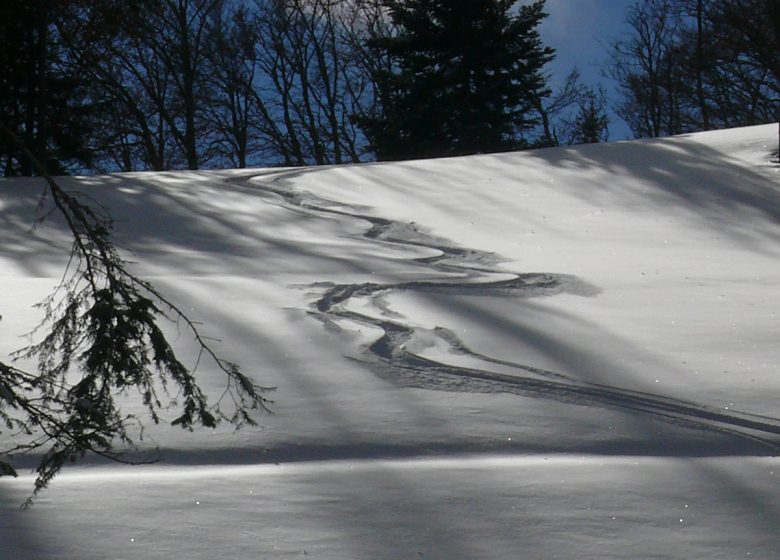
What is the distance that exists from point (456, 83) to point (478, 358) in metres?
16.8

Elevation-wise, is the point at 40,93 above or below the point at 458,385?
above

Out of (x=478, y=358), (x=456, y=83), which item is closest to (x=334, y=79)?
(x=456, y=83)

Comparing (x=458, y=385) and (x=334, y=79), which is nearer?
(x=458, y=385)

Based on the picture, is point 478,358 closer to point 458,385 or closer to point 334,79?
point 458,385

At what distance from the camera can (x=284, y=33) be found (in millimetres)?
27766

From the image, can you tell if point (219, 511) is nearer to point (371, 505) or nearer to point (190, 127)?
point (371, 505)

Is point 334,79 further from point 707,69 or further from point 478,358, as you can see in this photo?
point 478,358

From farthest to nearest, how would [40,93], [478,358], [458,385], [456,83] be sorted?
[456,83] → [40,93] → [478,358] → [458,385]

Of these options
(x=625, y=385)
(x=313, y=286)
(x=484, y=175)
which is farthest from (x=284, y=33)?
(x=625, y=385)

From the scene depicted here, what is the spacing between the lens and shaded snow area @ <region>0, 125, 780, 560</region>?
8.70 ft

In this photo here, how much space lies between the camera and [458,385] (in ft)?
12.6

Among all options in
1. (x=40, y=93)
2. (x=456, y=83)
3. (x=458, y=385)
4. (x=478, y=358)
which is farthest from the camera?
(x=456, y=83)

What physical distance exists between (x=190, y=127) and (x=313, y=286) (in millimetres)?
18900

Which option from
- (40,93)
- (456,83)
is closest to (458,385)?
(40,93)
